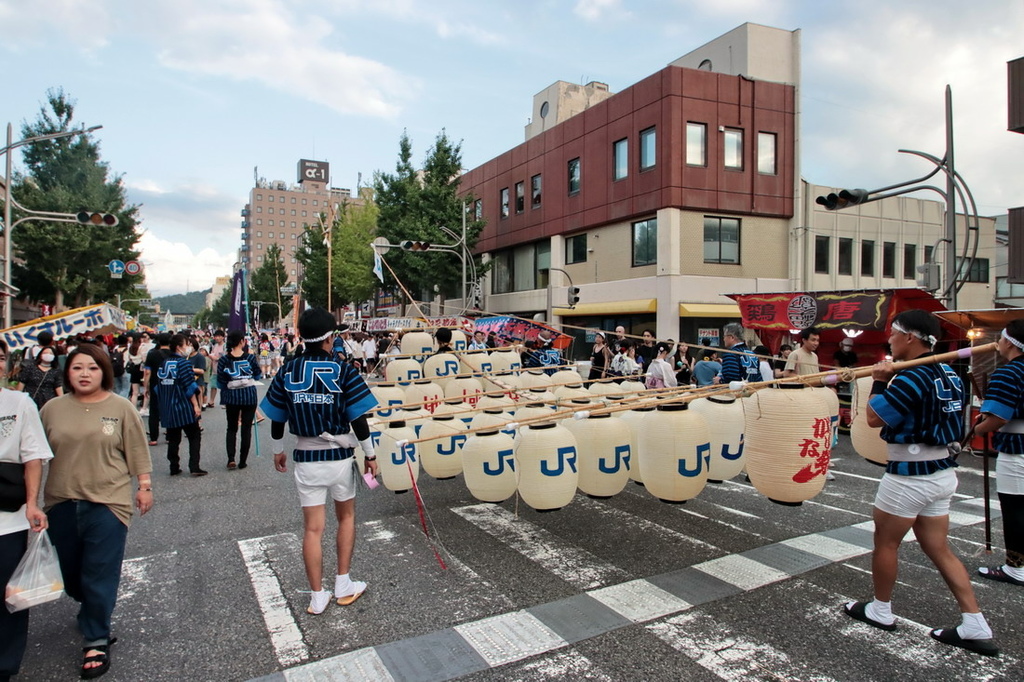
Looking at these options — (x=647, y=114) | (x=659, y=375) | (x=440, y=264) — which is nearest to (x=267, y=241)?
(x=440, y=264)

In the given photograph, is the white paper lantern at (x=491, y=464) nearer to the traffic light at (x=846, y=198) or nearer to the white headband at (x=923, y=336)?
the white headband at (x=923, y=336)

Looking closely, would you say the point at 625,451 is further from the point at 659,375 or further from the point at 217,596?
the point at 659,375

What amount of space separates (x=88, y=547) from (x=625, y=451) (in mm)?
3856

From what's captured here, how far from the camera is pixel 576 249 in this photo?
29.5m

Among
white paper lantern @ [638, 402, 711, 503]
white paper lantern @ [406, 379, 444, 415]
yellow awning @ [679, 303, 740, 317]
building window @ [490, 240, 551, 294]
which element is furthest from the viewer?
building window @ [490, 240, 551, 294]

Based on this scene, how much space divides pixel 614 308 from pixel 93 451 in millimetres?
23328

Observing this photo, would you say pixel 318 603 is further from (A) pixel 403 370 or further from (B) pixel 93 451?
(A) pixel 403 370

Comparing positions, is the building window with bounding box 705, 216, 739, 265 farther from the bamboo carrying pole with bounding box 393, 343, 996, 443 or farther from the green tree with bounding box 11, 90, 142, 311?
the green tree with bounding box 11, 90, 142, 311

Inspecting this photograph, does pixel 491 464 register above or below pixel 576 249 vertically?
below

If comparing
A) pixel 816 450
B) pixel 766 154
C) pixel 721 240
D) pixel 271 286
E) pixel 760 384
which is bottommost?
pixel 816 450

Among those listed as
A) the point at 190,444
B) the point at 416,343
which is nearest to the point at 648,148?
the point at 416,343

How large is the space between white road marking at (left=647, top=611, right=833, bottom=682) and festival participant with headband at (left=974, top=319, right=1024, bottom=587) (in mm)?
2411

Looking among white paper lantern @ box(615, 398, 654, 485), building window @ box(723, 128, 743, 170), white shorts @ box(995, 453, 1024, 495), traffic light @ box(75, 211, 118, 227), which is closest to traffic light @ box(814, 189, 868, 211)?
white shorts @ box(995, 453, 1024, 495)

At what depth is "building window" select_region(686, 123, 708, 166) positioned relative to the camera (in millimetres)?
23875
